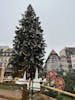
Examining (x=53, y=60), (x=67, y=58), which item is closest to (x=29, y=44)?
(x=53, y=60)

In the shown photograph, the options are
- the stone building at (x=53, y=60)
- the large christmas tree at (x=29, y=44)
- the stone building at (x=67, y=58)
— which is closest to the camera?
the large christmas tree at (x=29, y=44)

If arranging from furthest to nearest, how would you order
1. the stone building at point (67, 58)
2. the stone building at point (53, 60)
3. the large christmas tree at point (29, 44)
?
the stone building at point (67, 58), the stone building at point (53, 60), the large christmas tree at point (29, 44)

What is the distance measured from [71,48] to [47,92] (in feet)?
246

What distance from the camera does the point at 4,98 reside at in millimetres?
7227

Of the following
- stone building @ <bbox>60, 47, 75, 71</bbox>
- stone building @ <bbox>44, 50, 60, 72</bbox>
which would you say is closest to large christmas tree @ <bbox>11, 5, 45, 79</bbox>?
stone building @ <bbox>44, 50, 60, 72</bbox>

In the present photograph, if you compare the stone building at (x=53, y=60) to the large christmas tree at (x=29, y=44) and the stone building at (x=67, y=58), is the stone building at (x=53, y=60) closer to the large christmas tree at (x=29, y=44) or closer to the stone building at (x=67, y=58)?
the stone building at (x=67, y=58)

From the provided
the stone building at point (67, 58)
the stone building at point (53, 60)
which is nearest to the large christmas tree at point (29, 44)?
the stone building at point (53, 60)

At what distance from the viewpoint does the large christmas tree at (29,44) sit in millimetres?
26609

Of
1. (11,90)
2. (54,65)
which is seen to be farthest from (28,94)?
(54,65)

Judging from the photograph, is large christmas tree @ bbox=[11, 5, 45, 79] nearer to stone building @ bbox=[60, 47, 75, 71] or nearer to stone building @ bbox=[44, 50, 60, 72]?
stone building @ bbox=[44, 50, 60, 72]

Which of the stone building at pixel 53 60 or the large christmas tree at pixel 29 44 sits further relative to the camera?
the stone building at pixel 53 60

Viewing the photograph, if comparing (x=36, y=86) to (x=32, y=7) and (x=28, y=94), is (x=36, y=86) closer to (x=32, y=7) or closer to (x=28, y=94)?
(x=28, y=94)

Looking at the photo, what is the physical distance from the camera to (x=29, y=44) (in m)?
27.7

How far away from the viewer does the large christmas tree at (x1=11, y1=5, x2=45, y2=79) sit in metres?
26.6
